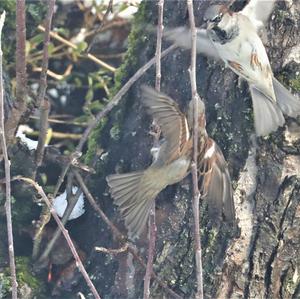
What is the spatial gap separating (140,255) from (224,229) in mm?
259

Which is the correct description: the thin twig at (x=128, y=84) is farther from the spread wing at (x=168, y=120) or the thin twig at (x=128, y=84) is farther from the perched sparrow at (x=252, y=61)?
the spread wing at (x=168, y=120)

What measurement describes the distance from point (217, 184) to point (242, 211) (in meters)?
0.11

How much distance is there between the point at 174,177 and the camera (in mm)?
2123

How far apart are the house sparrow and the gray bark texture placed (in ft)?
0.15

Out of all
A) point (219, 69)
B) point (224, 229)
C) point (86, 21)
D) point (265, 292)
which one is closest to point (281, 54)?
point (219, 69)

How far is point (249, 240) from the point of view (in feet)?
6.96

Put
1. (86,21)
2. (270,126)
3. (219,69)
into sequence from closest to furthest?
(270,126)
(219,69)
(86,21)

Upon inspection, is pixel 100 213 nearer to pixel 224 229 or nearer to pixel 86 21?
pixel 224 229

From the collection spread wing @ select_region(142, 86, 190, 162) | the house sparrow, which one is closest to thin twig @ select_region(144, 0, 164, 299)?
spread wing @ select_region(142, 86, 190, 162)

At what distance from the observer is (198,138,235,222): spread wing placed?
6.75ft

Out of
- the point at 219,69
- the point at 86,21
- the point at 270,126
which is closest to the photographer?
the point at 270,126

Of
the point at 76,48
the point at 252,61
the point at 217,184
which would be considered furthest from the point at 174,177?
the point at 76,48

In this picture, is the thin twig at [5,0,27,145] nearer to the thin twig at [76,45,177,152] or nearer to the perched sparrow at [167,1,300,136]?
the thin twig at [76,45,177,152]

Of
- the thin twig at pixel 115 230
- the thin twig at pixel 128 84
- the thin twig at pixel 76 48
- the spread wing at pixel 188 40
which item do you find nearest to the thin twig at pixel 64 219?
the thin twig at pixel 115 230
